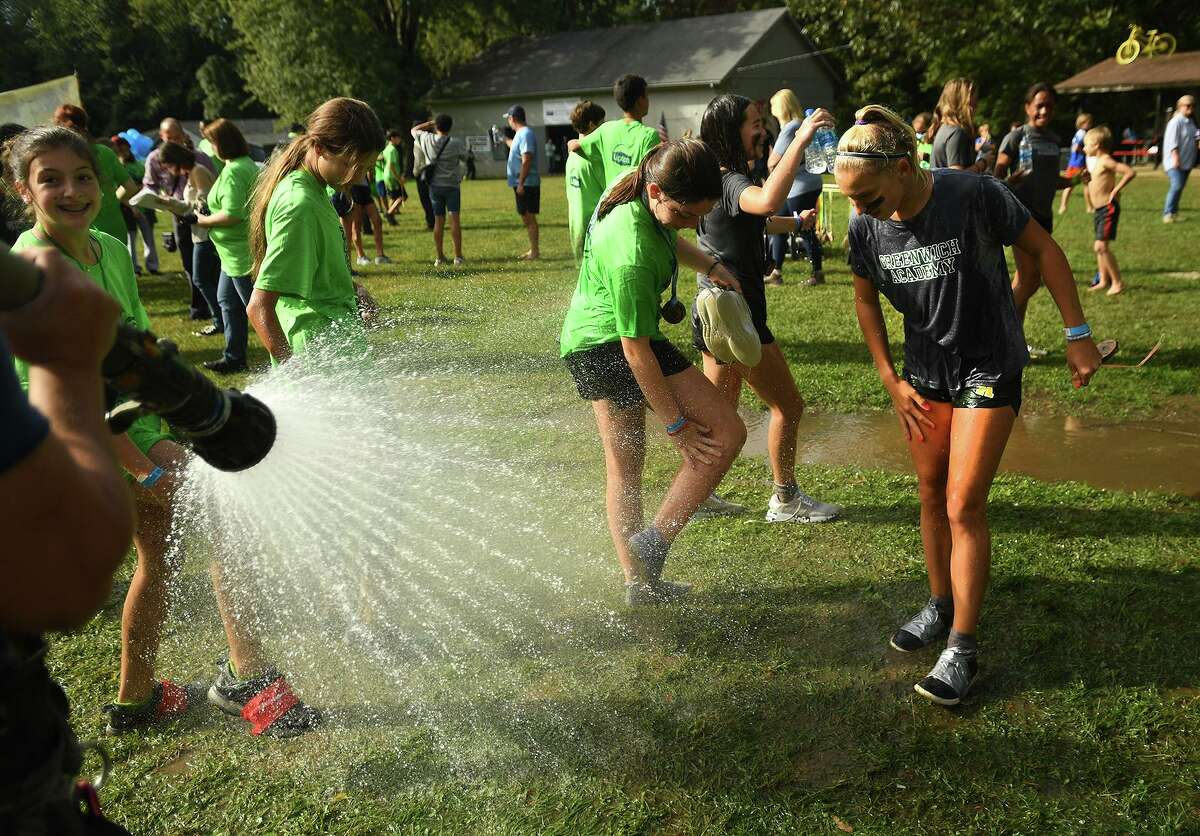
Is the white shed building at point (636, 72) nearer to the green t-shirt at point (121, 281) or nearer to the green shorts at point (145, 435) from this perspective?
the green t-shirt at point (121, 281)

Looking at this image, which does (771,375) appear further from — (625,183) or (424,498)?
(424,498)

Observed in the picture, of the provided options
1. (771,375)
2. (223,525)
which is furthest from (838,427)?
(223,525)

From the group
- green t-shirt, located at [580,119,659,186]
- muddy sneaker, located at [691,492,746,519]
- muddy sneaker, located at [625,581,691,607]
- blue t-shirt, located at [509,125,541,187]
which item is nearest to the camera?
muddy sneaker, located at [625,581,691,607]

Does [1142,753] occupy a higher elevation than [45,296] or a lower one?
lower

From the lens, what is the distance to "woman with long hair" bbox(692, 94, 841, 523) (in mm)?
4531

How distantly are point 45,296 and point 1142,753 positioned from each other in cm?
333

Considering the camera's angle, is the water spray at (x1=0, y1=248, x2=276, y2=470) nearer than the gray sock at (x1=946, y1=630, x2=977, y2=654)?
Yes

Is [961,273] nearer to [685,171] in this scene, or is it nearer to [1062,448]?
[685,171]

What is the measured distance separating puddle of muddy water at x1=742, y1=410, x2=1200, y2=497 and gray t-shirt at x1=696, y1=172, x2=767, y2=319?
4.86ft

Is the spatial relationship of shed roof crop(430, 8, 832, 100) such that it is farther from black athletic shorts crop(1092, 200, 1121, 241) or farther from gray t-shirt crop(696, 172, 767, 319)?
gray t-shirt crop(696, 172, 767, 319)

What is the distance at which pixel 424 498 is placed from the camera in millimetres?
5355

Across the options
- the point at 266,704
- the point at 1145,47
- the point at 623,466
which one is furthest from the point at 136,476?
the point at 1145,47

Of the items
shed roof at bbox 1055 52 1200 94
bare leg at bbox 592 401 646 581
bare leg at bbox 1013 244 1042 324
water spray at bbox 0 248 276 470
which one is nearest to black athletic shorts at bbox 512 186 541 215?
bare leg at bbox 1013 244 1042 324

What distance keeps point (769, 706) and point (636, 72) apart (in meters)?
48.7
